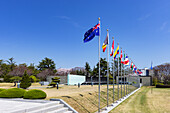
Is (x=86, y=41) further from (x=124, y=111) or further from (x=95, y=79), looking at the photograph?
(x=95, y=79)

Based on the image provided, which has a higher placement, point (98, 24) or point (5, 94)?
point (98, 24)

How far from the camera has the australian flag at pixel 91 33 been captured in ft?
43.4

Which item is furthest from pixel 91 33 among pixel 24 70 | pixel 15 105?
pixel 24 70

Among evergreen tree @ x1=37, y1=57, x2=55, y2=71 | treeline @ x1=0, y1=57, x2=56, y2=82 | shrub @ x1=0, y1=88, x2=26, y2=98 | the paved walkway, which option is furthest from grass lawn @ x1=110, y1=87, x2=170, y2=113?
evergreen tree @ x1=37, y1=57, x2=55, y2=71

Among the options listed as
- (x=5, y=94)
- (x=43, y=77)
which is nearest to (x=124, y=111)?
(x=5, y=94)

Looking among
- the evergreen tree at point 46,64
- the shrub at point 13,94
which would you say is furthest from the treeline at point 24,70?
the shrub at point 13,94

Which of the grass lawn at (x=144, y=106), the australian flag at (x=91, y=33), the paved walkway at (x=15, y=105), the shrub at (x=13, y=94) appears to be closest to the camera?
the paved walkway at (x=15, y=105)

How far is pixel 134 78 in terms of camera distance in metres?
59.4

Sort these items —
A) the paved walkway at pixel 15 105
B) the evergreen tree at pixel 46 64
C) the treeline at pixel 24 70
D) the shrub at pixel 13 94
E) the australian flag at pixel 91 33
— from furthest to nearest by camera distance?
the evergreen tree at pixel 46 64, the treeline at pixel 24 70, the shrub at pixel 13 94, the australian flag at pixel 91 33, the paved walkway at pixel 15 105

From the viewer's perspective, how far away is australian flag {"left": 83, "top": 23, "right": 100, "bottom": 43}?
13.2 metres

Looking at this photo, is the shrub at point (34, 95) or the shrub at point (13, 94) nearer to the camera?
the shrub at point (34, 95)

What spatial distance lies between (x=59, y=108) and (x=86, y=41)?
18.1ft

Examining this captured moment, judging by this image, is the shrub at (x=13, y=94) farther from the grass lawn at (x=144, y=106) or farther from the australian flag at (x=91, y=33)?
the grass lawn at (x=144, y=106)

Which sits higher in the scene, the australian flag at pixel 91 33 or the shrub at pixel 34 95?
the australian flag at pixel 91 33
